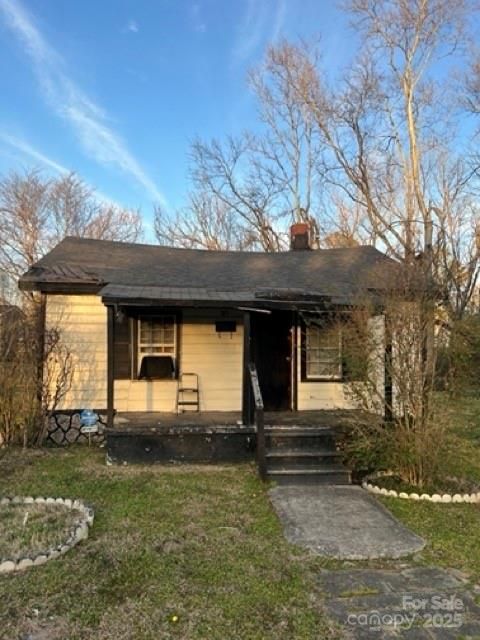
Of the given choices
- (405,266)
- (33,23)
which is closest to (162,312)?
(405,266)

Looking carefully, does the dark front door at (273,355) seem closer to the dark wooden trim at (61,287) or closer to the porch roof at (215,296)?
the porch roof at (215,296)

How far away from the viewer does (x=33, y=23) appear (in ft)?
36.3

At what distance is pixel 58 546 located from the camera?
3.93m

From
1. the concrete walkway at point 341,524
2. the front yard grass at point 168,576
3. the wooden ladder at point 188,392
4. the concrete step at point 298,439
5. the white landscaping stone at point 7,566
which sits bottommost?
the concrete walkway at point 341,524

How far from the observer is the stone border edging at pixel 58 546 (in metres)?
3.61

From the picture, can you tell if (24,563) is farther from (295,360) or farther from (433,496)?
→ (295,360)

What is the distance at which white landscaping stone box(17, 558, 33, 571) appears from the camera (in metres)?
3.61

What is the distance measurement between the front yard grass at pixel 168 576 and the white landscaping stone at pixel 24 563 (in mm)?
71

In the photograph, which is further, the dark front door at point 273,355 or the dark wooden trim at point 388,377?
the dark front door at point 273,355

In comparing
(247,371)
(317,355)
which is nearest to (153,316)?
(247,371)

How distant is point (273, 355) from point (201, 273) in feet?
7.03

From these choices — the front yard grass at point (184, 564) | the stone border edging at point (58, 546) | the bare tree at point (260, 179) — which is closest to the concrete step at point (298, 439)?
the front yard grass at point (184, 564)

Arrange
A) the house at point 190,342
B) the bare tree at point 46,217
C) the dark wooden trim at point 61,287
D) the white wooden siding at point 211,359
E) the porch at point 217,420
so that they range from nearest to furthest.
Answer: the porch at point 217,420 < the dark wooden trim at point 61,287 < the house at point 190,342 < the white wooden siding at point 211,359 < the bare tree at point 46,217

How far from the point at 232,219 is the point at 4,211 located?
10687 mm
